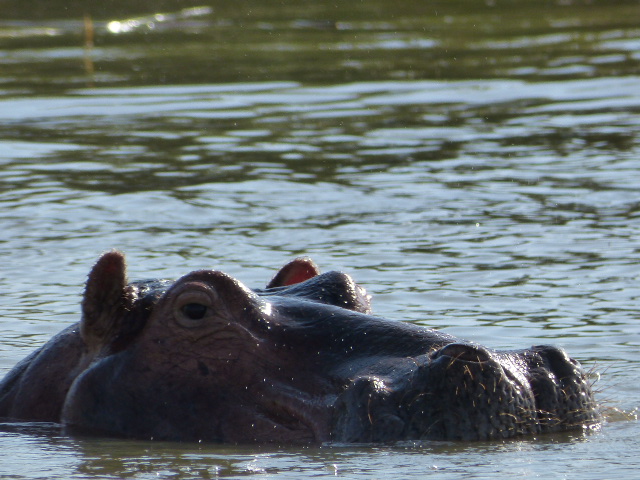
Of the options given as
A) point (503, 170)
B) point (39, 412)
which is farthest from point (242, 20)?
point (39, 412)

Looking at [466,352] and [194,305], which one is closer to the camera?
[466,352]

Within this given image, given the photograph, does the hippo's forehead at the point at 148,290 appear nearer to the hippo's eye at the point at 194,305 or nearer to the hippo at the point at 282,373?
the hippo at the point at 282,373

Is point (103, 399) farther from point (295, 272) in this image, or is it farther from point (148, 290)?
point (295, 272)

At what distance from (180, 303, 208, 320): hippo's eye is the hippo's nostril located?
2.97ft

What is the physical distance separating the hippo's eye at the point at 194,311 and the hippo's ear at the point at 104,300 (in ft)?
0.95

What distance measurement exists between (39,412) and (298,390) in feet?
3.80

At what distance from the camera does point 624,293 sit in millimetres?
8828

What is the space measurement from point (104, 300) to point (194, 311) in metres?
0.37

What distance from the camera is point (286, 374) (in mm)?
5406

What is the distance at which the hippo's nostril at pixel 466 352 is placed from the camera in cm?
508

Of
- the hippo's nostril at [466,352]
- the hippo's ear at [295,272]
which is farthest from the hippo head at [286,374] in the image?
the hippo's ear at [295,272]

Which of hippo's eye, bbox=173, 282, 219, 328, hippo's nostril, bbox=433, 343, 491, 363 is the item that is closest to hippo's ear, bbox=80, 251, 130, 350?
hippo's eye, bbox=173, 282, 219, 328

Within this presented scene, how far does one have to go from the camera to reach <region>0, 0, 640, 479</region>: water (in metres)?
5.56

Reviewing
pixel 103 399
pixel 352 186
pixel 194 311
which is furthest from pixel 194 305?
pixel 352 186
